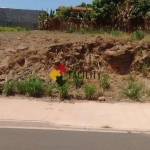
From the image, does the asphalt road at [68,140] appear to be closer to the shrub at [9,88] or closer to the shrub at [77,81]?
the shrub at [9,88]

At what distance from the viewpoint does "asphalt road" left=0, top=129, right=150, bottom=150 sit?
5.70m

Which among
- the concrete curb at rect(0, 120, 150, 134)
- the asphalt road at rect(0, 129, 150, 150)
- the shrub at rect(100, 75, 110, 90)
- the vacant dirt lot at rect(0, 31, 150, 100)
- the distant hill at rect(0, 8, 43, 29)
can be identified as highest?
the distant hill at rect(0, 8, 43, 29)

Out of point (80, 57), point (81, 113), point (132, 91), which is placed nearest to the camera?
point (81, 113)

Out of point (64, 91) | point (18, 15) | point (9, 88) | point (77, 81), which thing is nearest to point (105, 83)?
point (77, 81)

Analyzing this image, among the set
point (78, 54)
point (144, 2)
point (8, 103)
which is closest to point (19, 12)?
point (144, 2)

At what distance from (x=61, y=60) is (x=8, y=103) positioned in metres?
3.08

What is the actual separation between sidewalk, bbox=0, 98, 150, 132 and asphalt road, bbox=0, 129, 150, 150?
571mm

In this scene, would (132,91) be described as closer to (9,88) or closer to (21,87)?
(21,87)

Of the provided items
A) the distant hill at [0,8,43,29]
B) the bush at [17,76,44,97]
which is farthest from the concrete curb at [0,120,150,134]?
the distant hill at [0,8,43,29]

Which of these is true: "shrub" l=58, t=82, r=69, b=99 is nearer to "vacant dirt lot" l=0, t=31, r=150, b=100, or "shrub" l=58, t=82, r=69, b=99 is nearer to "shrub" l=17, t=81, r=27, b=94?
"shrub" l=17, t=81, r=27, b=94

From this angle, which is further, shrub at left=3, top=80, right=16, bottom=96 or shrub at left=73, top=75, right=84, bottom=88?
shrub at left=73, top=75, right=84, bottom=88

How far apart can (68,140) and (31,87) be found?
3.84 meters

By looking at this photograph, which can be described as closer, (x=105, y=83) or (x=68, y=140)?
(x=68, y=140)

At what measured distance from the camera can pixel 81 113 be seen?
8125mm
